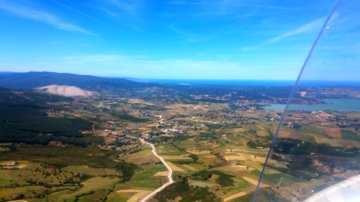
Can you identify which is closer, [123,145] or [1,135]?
[123,145]

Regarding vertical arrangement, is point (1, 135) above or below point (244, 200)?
below

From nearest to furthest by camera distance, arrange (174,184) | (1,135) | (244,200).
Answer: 1. (244,200)
2. (174,184)
3. (1,135)

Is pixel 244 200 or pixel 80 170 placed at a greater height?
pixel 244 200

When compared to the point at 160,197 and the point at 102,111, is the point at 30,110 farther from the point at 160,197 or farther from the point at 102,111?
the point at 160,197

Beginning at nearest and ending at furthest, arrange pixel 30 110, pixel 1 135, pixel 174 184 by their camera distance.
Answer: pixel 174 184, pixel 1 135, pixel 30 110

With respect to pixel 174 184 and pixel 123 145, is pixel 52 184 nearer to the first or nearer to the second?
pixel 174 184

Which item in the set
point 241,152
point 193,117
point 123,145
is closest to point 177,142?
point 123,145

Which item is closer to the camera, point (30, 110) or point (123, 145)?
point (123, 145)

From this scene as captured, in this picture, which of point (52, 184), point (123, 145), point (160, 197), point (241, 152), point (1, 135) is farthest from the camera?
point (1, 135)

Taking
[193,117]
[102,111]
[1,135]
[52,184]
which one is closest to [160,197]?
[52,184]
